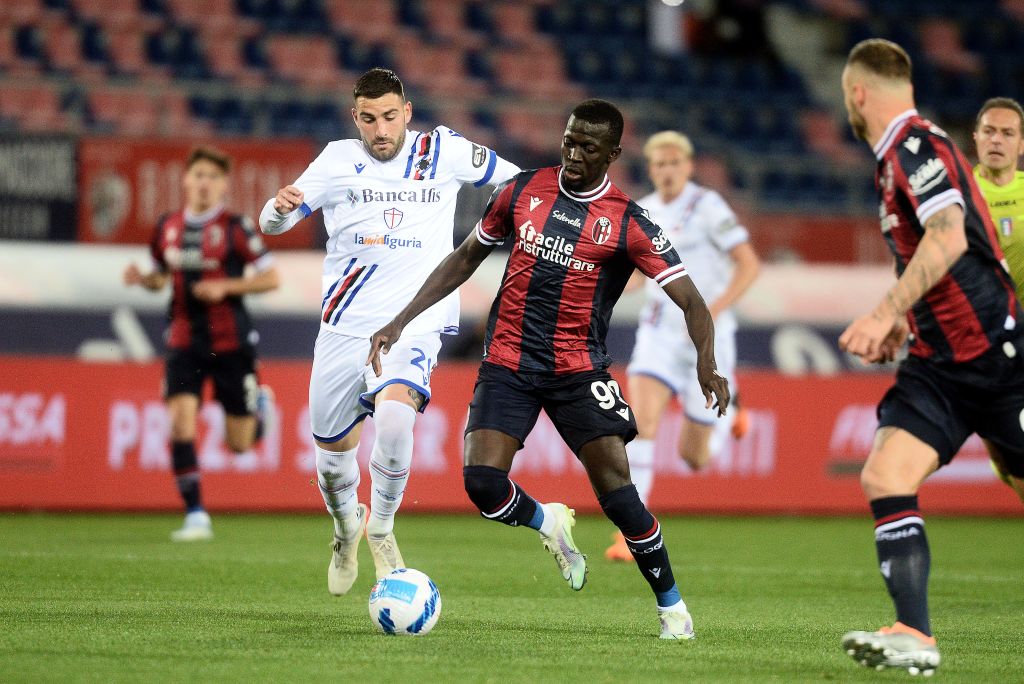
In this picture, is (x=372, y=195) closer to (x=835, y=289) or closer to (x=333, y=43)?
(x=835, y=289)

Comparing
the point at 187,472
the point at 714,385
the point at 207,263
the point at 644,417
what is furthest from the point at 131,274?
the point at 714,385

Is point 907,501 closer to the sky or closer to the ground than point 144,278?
closer to the sky

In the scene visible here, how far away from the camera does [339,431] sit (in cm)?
752

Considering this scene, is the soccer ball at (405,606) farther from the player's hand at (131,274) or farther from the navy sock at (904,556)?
the player's hand at (131,274)

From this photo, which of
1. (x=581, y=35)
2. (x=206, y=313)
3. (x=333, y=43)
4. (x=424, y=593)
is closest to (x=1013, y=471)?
(x=424, y=593)

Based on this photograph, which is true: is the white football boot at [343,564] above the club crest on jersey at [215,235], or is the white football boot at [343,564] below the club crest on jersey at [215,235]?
below

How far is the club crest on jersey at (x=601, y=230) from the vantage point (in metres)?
6.38

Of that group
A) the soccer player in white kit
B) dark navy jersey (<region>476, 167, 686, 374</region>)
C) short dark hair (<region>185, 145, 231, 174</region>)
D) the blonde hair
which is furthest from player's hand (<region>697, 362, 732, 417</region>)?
short dark hair (<region>185, 145, 231, 174</region>)

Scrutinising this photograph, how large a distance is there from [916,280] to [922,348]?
1.81 ft

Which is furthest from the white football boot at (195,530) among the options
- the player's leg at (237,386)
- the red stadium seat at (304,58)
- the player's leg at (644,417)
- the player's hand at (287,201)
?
the red stadium seat at (304,58)

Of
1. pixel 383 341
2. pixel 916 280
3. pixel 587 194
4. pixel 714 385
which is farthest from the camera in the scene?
pixel 383 341

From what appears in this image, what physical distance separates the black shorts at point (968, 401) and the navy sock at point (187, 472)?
266 inches

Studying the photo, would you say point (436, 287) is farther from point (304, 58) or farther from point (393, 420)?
point (304, 58)

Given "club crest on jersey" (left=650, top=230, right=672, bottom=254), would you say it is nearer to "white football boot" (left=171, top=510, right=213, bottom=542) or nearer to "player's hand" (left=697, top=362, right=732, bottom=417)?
"player's hand" (left=697, top=362, right=732, bottom=417)
